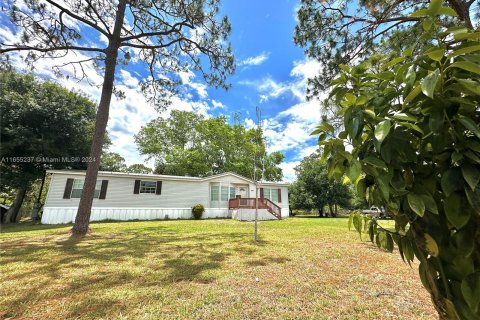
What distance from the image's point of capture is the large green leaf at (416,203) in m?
0.57

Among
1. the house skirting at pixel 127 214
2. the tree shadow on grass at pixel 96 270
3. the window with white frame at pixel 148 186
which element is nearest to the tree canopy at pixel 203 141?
the house skirting at pixel 127 214

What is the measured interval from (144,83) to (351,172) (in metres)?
12.4

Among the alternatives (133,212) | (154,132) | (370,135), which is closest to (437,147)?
(370,135)

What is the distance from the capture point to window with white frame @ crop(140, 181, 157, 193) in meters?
17.0

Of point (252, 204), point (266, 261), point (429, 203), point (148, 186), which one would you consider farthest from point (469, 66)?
point (148, 186)

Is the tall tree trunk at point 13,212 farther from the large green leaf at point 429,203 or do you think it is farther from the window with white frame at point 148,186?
the large green leaf at point 429,203

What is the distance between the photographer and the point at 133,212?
16281 mm

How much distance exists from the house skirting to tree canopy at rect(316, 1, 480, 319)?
17707 millimetres

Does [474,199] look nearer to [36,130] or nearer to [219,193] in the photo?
[219,193]

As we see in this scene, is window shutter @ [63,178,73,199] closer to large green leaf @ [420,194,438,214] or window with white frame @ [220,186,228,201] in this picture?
window with white frame @ [220,186,228,201]

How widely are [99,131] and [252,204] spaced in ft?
37.5

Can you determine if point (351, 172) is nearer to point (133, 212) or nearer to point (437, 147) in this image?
point (437, 147)

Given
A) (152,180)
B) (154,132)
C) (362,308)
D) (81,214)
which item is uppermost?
(154,132)

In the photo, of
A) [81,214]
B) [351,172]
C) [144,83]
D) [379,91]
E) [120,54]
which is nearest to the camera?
[351,172]
